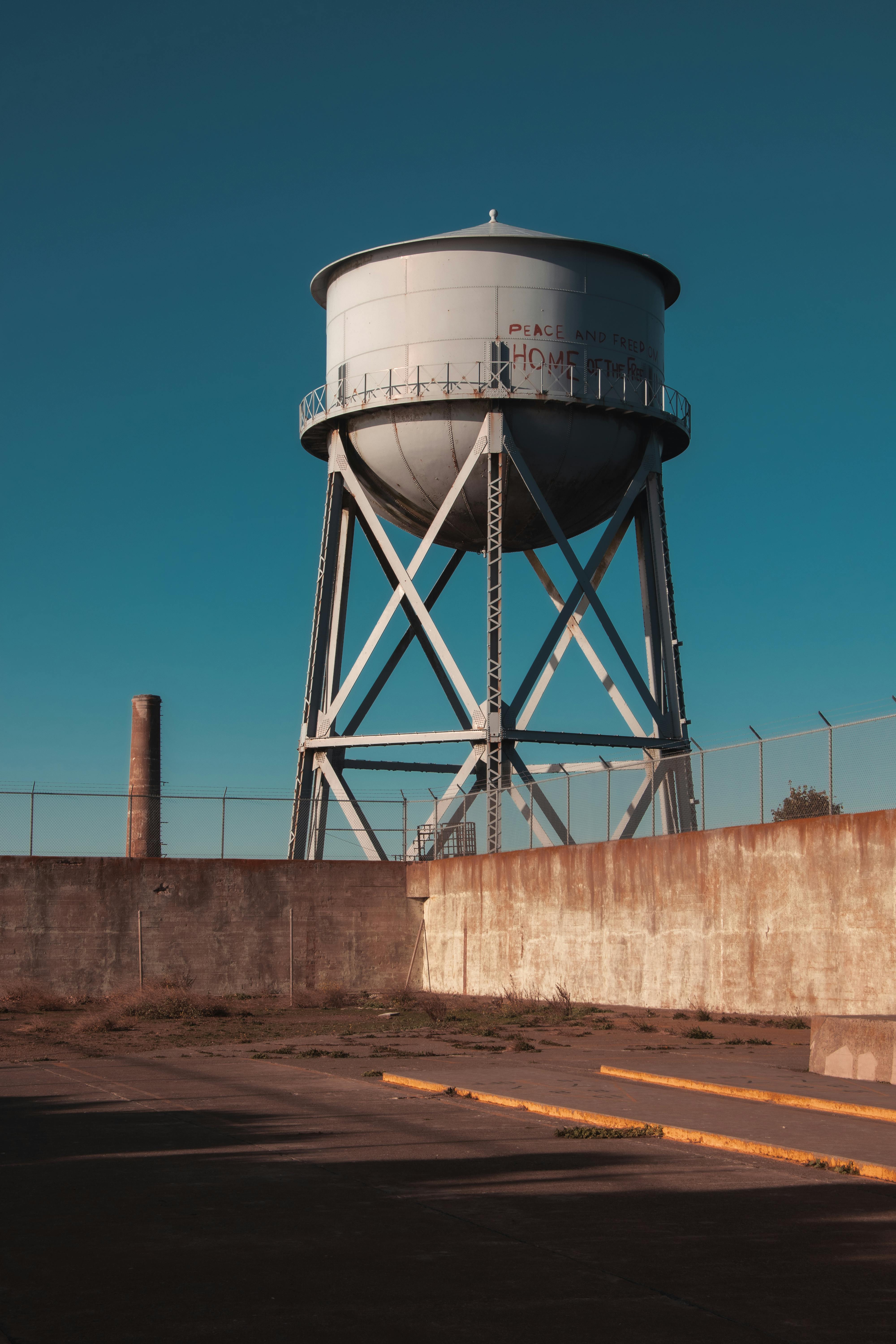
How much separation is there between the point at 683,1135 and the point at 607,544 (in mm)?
23234

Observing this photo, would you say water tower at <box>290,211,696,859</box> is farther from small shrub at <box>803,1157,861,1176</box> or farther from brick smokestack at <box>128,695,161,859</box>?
small shrub at <box>803,1157,861,1176</box>

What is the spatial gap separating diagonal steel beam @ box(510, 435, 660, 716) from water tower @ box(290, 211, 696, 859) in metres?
0.05

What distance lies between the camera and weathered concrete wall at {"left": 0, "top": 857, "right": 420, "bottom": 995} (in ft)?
101

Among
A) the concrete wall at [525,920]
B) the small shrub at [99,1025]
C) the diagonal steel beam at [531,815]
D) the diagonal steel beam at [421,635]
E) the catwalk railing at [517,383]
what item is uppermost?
the catwalk railing at [517,383]

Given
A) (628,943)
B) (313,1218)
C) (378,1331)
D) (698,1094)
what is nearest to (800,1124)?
(698,1094)

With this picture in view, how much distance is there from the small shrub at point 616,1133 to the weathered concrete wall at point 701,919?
8473 mm

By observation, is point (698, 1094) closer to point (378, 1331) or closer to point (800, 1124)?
point (800, 1124)

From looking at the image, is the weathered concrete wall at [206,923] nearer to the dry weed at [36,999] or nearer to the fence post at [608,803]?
the dry weed at [36,999]

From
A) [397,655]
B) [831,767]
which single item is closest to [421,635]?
[397,655]

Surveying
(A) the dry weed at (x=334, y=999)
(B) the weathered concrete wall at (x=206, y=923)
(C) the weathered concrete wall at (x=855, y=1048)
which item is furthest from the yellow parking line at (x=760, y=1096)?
(B) the weathered concrete wall at (x=206, y=923)

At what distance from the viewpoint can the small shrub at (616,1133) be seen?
36.8 ft

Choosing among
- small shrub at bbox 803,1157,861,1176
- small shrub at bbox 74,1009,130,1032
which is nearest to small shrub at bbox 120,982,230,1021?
small shrub at bbox 74,1009,130,1032

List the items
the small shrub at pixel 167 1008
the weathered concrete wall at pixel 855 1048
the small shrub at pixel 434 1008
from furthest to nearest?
the small shrub at pixel 167 1008 → the small shrub at pixel 434 1008 → the weathered concrete wall at pixel 855 1048

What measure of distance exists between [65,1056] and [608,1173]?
11340 millimetres
